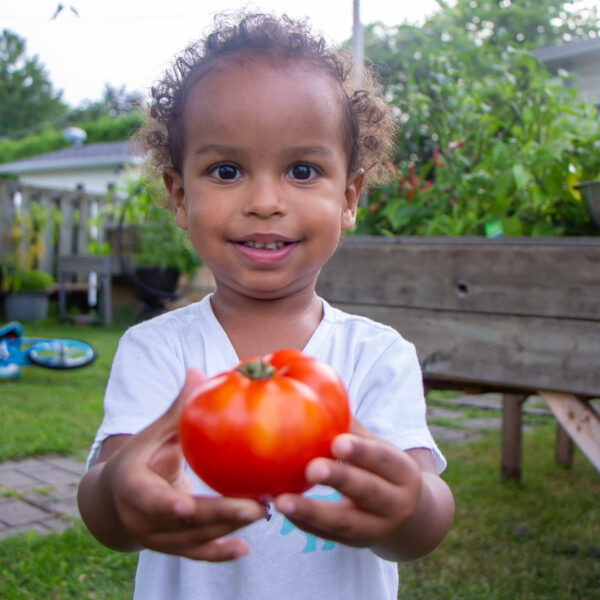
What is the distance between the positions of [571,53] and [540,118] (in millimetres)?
9805

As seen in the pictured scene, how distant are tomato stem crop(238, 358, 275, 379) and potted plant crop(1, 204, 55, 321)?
896cm

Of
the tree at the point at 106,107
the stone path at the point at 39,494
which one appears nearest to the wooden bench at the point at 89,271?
the stone path at the point at 39,494

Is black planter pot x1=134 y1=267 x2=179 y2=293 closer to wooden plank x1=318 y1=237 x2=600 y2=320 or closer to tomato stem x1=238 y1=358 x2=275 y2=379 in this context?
wooden plank x1=318 y1=237 x2=600 y2=320

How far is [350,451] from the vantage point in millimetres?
828

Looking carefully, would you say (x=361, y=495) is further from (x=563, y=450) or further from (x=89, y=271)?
(x=89, y=271)

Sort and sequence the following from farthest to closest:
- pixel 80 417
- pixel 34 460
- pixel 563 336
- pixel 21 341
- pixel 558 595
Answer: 1. pixel 21 341
2. pixel 80 417
3. pixel 34 460
4. pixel 558 595
5. pixel 563 336

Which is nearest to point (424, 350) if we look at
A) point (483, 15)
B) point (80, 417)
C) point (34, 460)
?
point (34, 460)

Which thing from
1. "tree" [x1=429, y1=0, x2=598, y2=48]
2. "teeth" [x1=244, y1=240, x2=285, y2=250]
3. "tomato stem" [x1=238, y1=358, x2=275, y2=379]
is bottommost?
"tomato stem" [x1=238, y1=358, x2=275, y2=379]

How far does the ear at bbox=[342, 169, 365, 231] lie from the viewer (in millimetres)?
1601

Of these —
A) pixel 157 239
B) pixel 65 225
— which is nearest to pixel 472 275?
pixel 157 239

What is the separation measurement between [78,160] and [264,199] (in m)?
24.4

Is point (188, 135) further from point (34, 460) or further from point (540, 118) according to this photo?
point (34, 460)

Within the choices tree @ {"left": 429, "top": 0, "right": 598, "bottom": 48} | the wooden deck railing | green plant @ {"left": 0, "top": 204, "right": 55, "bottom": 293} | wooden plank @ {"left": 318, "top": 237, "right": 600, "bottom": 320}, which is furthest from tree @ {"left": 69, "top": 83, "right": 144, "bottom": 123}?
wooden plank @ {"left": 318, "top": 237, "right": 600, "bottom": 320}

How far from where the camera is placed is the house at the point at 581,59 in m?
11.6
